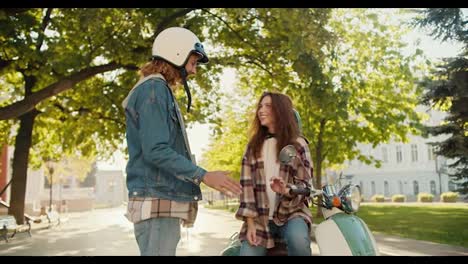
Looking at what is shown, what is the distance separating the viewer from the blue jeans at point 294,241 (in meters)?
3.01

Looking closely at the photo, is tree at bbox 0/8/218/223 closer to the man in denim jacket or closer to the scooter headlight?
the man in denim jacket

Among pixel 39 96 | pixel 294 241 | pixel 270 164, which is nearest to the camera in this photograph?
pixel 294 241

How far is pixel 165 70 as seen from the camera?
2879mm

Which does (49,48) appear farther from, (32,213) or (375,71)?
(32,213)

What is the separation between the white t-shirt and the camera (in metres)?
3.28

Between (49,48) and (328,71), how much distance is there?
299 inches

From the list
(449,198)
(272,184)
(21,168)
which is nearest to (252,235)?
(272,184)

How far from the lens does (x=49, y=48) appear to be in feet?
49.2

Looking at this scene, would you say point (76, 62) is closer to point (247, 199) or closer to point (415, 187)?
point (247, 199)

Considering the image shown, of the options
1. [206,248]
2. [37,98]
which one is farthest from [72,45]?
[206,248]

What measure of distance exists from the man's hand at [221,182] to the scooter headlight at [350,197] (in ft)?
1.85

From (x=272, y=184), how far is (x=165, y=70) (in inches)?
30.5

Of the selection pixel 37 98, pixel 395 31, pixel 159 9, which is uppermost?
pixel 395 31

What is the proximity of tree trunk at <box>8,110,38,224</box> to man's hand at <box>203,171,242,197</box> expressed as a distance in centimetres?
1827
